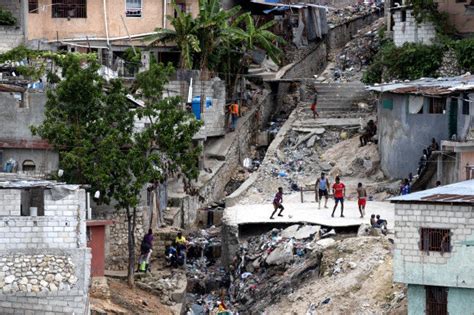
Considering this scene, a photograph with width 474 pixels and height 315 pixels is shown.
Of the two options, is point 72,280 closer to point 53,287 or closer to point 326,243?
point 53,287

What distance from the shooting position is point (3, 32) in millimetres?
47562

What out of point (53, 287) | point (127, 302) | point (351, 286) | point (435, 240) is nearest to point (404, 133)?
point (351, 286)

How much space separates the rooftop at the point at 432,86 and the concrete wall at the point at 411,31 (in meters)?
3.82

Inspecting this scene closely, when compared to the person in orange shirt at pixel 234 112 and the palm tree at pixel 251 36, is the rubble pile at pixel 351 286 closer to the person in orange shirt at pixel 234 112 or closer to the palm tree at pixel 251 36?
the person in orange shirt at pixel 234 112

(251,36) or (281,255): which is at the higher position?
(251,36)

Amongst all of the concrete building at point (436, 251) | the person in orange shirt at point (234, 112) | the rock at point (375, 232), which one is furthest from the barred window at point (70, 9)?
the concrete building at point (436, 251)

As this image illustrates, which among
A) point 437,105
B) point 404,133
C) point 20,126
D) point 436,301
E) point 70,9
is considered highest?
point 70,9

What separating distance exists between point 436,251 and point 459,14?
1841 centimetres

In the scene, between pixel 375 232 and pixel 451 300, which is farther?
pixel 375 232

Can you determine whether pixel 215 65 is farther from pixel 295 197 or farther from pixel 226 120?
pixel 295 197

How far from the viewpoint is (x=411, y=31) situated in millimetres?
48844

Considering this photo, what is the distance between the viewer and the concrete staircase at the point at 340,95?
50.7 meters

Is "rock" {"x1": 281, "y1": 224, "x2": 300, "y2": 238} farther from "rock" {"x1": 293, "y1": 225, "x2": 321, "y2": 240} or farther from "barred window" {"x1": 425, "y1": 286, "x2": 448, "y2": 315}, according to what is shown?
"barred window" {"x1": 425, "y1": 286, "x2": 448, "y2": 315}

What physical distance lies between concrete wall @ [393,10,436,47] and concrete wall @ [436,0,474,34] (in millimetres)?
684
